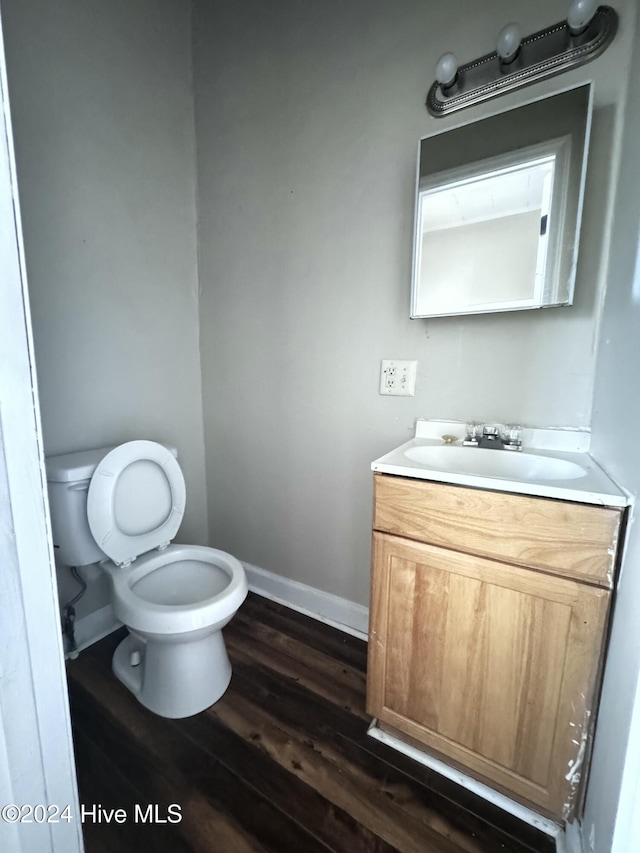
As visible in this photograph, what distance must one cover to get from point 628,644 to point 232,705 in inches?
45.2

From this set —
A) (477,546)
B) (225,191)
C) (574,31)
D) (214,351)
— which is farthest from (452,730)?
(225,191)

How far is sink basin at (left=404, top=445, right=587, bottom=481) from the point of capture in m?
1.01

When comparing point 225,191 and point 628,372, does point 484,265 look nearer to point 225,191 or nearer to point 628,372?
point 628,372

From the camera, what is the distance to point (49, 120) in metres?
1.23

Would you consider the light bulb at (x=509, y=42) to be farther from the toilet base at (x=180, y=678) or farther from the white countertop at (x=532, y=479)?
the toilet base at (x=180, y=678)

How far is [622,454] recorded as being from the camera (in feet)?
2.62

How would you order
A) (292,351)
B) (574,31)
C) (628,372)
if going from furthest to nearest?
1. (292,351)
2. (574,31)
3. (628,372)

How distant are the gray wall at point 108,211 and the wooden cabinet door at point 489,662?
4.04ft

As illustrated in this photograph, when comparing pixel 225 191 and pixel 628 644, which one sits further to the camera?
pixel 225 191

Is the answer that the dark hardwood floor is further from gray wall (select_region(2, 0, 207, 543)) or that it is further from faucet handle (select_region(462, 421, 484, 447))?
faucet handle (select_region(462, 421, 484, 447))

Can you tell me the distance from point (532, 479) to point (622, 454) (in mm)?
226

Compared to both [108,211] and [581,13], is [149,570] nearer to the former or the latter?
[108,211]

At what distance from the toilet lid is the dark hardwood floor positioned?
519 mm

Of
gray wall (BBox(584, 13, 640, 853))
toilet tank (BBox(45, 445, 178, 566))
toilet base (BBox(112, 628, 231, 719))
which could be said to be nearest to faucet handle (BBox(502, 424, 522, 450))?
gray wall (BBox(584, 13, 640, 853))
